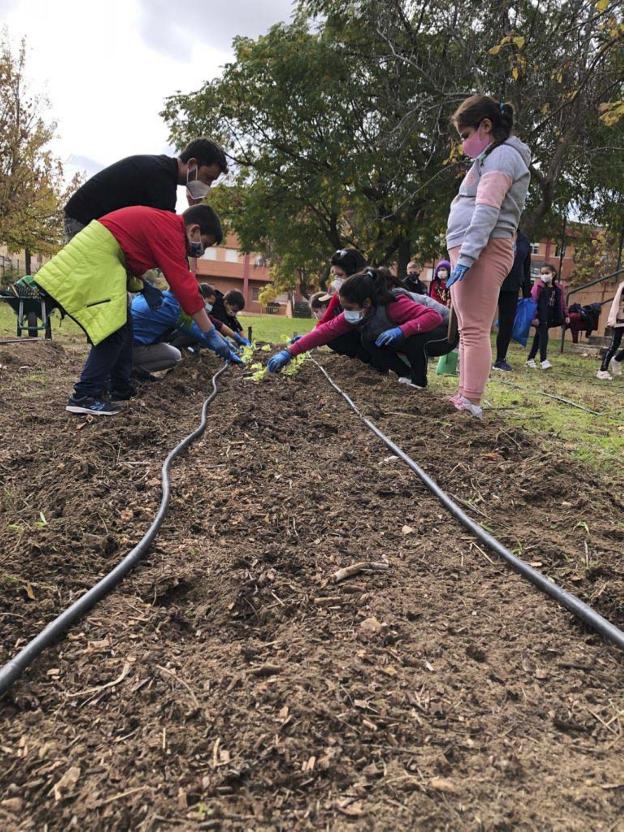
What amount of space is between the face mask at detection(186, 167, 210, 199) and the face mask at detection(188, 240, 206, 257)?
416mm

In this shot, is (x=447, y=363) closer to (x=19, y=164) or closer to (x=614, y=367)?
(x=614, y=367)

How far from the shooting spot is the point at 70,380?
532 cm

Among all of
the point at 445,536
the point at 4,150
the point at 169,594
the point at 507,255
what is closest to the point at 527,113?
the point at 507,255

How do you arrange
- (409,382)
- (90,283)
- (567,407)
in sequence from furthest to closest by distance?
(409,382)
(567,407)
(90,283)

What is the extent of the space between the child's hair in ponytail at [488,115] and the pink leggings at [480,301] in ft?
2.12

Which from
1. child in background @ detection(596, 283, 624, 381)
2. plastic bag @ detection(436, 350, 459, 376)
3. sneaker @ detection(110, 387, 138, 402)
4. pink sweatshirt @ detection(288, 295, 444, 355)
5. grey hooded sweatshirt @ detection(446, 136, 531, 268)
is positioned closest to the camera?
grey hooded sweatshirt @ detection(446, 136, 531, 268)

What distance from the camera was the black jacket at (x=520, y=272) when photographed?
6.05 m

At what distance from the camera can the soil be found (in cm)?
103

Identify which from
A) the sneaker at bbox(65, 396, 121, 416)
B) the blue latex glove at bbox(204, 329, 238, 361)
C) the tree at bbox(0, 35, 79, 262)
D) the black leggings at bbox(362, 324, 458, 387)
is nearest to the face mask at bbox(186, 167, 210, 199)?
the blue latex glove at bbox(204, 329, 238, 361)

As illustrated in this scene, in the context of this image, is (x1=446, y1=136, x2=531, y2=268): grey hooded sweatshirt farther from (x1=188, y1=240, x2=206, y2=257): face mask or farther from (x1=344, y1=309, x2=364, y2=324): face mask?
(x1=188, y1=240, x2=206, y2=257): face mask

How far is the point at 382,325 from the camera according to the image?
5023mm

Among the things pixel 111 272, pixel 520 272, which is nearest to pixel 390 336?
pixel 111 272

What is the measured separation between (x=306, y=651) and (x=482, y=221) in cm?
282

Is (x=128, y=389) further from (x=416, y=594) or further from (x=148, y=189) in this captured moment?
(x=416, y=594)
